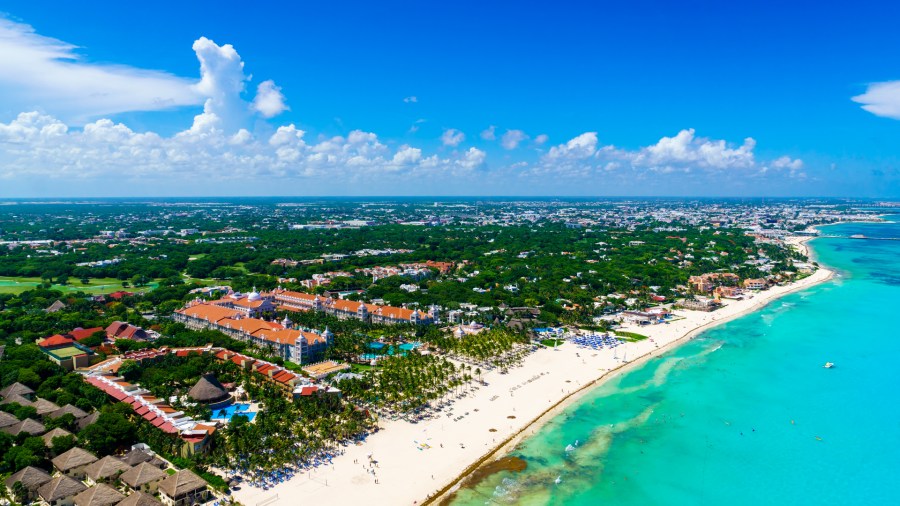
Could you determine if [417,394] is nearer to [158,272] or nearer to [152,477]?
[152,477]

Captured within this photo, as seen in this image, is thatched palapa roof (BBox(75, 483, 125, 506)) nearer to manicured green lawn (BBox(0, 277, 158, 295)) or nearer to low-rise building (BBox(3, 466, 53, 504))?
low-rise building (BBox(3, 466, 53, 504))

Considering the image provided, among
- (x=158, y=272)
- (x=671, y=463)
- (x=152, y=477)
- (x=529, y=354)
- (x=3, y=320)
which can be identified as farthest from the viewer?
(x=158, y=272)

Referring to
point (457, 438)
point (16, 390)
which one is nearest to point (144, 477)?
point (16, 390)

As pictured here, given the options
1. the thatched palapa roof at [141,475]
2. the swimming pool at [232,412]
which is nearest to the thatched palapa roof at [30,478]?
the thatched palapa roof at [141,475]

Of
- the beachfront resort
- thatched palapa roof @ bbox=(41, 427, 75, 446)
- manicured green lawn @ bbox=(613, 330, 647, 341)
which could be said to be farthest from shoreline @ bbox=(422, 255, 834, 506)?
thatched palapa roof @ bbox=(41, 427, 75, 446)

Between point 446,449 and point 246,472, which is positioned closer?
point 246,472

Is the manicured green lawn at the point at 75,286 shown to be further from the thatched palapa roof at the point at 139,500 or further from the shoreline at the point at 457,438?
the thatched palapa roof at the point at 139,500

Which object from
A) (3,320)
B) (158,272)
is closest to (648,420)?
(3,320)
